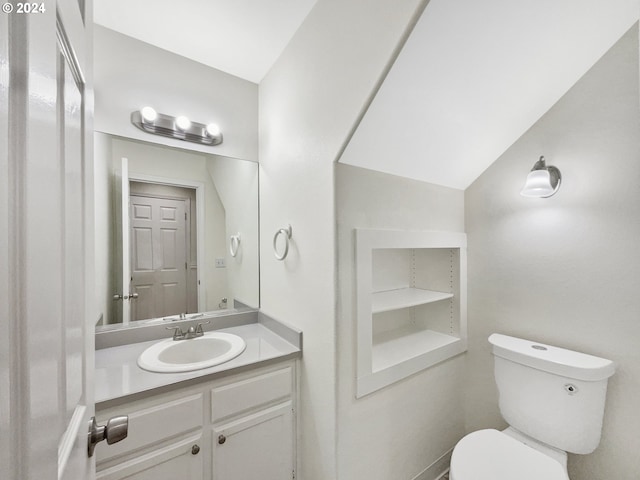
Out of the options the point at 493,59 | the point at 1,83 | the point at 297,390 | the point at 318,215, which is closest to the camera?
the point at 1,83

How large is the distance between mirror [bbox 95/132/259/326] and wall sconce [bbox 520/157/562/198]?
1619 mm

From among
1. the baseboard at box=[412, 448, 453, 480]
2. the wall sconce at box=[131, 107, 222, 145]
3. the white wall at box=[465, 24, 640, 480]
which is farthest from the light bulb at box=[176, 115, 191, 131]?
the baseboard at box=[412, 448, 453, 480]

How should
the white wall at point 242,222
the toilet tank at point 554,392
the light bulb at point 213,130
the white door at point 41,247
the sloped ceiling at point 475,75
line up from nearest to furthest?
1. the white door at point 41,247
2. the sloped ceiling at point 475,75
3. the toilet tank at point 554,392
4. the light bulb at point 213,130
5. the white wall at point 242,222

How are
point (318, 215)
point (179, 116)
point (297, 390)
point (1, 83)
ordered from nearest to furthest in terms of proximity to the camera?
point (1, 83)
point (318, 215)
point (297, 390)
point (179, 116)

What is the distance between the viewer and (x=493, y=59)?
1088mm

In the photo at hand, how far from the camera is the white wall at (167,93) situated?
4.70 ft

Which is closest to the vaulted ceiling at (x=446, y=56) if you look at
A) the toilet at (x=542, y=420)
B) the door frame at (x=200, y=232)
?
the door frame at (x=200, y=232)

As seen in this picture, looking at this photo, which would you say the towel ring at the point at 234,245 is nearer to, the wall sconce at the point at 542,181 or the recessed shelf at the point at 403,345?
the recessed shelf at the point at 403,345

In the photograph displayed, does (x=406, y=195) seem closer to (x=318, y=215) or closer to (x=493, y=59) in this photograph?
(x=318, y=215)

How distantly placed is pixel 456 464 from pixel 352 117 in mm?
1541

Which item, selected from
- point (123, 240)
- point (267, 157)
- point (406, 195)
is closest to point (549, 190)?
point (406, 195)

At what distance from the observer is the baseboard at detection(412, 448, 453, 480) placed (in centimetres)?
154

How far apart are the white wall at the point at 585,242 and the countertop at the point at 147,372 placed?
1.33 m

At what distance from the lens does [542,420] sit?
1.27 m
